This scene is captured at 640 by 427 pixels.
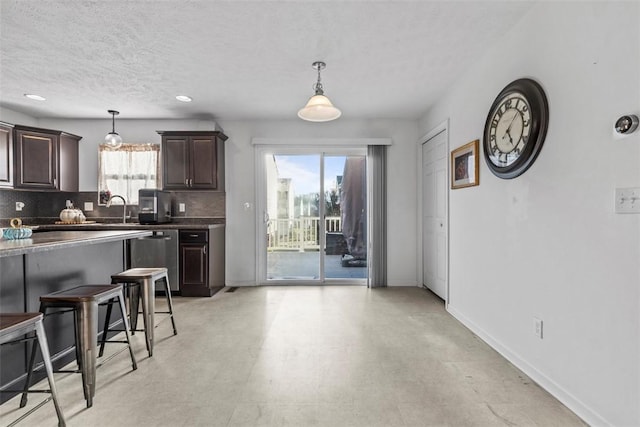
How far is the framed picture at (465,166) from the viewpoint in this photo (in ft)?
9.45

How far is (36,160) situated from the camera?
426cm

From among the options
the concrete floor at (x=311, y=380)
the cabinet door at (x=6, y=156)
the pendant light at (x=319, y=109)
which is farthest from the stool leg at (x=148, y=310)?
the cabinet door at (x=6, y=156)

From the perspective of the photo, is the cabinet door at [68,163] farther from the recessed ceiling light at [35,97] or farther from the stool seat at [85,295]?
the stool seat at [85,295]

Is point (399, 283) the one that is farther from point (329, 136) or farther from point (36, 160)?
point (36, 160)

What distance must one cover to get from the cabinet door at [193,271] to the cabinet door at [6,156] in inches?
95.1

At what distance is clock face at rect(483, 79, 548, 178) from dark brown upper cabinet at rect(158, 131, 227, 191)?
3.44 m

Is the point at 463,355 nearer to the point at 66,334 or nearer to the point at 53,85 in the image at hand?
the point at 66,334

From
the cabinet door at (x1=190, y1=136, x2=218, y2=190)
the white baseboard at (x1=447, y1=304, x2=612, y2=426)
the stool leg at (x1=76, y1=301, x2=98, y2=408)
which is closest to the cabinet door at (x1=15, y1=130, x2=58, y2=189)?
the cabinet door at (x1=190, y1=136, x2=218, y2=190)

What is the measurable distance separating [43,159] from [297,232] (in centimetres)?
370

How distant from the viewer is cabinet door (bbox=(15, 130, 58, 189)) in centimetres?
416

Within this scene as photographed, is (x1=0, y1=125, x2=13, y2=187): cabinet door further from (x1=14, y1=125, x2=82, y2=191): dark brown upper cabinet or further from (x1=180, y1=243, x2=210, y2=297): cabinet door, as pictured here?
(x1=180, y1=243, x2=210, y2=297): cabinet door

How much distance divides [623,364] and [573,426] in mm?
442

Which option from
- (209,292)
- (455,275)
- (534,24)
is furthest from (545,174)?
(209,292)

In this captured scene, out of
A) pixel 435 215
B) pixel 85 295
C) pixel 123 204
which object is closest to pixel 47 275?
pixel 85 295
